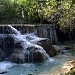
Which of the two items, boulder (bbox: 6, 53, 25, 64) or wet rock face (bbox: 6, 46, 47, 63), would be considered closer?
boulder (bbox: 6, 53, 25, 64)

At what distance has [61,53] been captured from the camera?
53.7 ft

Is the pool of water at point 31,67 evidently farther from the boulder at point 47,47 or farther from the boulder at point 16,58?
the boulder at point 47,47

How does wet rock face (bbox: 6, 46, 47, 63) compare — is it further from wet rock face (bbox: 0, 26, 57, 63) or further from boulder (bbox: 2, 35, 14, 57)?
boulder (bbox: 2, 35, 14, 57)

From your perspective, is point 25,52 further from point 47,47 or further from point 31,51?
point 47,47

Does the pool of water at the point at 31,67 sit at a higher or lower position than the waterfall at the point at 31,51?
lower

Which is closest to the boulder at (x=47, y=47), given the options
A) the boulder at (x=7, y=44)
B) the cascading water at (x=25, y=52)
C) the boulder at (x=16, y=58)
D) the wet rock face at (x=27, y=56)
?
the cascading water at (x=25, y=52)

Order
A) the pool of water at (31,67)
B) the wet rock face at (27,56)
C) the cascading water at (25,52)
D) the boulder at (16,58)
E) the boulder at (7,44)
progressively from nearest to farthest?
the pool of water at (31,67) < the boulder at (16,58) < the wet rock face at (27,56) < the cascading water at (25,52) < the boulder at (7,44)

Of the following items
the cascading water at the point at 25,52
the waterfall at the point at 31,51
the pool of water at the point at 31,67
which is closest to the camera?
the pool of water at the point at 31,67

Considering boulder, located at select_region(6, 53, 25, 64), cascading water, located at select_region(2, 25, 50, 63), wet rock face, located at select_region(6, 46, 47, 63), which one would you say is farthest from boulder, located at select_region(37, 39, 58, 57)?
boulder, located at select_region(6, 53, 25, 64)

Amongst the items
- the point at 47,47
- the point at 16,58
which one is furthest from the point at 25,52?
the point at 47,47

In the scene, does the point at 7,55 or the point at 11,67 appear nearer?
the point at 11,67

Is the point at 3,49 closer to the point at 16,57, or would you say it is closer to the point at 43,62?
the point at 16,57

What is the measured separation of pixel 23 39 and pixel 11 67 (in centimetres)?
394

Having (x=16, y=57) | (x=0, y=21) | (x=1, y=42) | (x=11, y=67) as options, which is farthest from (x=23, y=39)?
(x=0, y=21)
